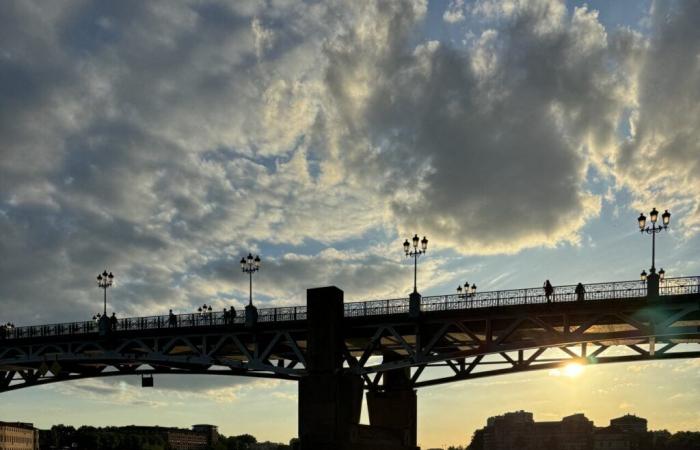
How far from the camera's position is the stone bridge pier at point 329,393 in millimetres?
46594

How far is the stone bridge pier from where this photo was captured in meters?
46.6

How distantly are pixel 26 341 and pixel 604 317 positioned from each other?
48053 mm

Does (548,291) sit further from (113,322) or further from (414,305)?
(113,322)

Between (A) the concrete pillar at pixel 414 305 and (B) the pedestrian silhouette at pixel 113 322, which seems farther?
(B) the pedestrian silhouette at pixel 113 322

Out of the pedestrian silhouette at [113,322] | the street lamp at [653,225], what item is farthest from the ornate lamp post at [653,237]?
the pedestrian silhouette at [113,322]

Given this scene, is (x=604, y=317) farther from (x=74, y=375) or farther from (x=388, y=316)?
(x=74, y=375)

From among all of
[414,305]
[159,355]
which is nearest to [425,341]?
[414,305]

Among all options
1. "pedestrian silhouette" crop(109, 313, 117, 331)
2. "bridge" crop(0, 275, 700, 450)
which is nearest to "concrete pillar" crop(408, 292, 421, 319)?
"bridge" crop(0, 275, 700, 450)

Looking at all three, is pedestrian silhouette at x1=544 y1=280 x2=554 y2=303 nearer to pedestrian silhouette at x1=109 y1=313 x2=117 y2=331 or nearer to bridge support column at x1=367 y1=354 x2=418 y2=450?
bridge support column at x1=367 y1=354 x2=418 y2=450

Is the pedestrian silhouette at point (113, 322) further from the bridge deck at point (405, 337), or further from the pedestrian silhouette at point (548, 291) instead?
the pedestrian silhouette at point (548, 291)

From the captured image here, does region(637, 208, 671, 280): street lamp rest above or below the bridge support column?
above

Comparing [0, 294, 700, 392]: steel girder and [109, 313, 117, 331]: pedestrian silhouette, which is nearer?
[0, 294, 700, 392]: steel girder

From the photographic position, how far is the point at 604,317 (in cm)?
4559

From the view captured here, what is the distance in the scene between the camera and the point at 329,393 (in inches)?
1863
